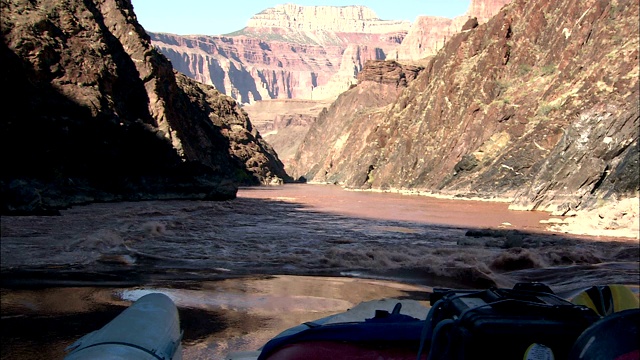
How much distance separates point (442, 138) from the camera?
6769 centimetres

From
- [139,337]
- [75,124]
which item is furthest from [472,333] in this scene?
[75,124]

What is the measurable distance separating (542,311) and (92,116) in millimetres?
36449

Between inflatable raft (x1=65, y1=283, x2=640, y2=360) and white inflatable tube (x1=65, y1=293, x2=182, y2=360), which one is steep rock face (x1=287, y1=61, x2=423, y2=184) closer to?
white inflatable tube (x1=65, y1=293, x2=182, y2=360)

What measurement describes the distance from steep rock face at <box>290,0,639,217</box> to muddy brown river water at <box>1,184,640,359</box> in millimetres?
15187

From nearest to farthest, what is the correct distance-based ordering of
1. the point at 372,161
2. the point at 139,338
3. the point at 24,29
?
the point at 139,338, the point at 24,29, the point at 372,161

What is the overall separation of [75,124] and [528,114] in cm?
3461

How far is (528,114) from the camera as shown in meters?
50.4

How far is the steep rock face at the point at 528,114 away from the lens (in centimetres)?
3011

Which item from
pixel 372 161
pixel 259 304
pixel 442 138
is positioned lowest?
pixel 372 161

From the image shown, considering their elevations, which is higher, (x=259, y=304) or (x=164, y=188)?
(x=259, y=304)

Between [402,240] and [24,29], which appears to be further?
[24,29]

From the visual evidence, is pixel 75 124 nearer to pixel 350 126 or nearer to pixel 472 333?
pixel 472 333

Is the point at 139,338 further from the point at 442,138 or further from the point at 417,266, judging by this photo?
the point at 442,138

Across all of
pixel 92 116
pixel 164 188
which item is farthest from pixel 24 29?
pixel 164 188
